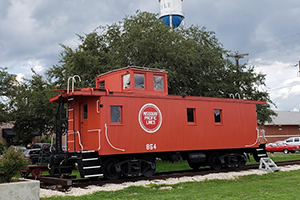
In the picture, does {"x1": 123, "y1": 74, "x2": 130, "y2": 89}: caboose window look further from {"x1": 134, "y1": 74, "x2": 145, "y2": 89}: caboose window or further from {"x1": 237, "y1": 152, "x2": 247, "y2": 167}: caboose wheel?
{"x1": 237, "y1": 152, "x2": 247, "y2": 167}: caboose wheel

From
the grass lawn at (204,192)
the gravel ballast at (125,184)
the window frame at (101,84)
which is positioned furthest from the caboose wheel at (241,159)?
the window frame at (101,84)

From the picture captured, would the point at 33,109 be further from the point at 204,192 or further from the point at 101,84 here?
the point at 204,192

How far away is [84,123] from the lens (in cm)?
1395

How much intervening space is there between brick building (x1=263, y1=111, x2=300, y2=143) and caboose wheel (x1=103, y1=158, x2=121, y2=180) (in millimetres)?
39041

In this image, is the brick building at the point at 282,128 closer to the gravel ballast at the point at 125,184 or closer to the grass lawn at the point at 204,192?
the gravel ballast at the point at 125,184

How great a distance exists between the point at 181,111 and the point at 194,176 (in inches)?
112

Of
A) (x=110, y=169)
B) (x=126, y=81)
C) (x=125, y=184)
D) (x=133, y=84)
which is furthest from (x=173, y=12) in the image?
(x=125, y=184)

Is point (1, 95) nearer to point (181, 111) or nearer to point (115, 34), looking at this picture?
point (115, 34)

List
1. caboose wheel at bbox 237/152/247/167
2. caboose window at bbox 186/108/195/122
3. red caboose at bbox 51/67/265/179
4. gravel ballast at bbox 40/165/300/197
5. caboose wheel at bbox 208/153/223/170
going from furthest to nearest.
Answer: caboose wheel at bbox 237/152/247/167, caboose wheel at bbox 208/153/223/170, caboose window at bbox 186/108/195/122, red caboose at bbox 51/67/265/179, gravel ballast at bbox 40/165/300/197

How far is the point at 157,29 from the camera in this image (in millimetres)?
21422

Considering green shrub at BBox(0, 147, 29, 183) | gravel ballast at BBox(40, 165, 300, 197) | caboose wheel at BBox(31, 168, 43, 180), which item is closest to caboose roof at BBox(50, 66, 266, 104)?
caboose wheel at BBox(31, 168, 43, 180)

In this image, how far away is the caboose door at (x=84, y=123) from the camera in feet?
44.9

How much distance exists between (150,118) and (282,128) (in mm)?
41205

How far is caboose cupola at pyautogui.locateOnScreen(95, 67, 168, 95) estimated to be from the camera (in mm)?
14312
